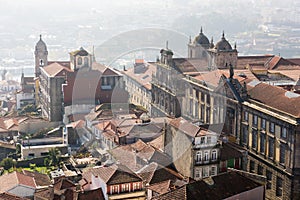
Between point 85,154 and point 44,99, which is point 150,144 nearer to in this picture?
point 85,154

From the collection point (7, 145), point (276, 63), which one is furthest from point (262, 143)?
point (7, 145)

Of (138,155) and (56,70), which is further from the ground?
(56,70)

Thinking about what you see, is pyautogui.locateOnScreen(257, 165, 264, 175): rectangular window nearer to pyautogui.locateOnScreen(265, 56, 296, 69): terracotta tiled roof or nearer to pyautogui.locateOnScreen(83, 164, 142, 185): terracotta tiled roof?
pyautogui.locateOnScreen(83, 164, 142, 185): terracotta tiled roof

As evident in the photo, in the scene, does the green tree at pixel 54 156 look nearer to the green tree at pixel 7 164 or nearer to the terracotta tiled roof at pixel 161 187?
the green tree at pixel 7 164

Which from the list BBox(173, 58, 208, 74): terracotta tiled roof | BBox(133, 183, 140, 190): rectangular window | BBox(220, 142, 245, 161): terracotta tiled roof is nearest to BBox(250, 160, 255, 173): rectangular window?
BBox(220, 142, 245, 161): terracotta tiled roof

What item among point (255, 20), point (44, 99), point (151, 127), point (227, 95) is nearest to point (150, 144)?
point (151, 127)

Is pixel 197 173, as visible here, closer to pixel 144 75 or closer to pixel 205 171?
pixel 205 171

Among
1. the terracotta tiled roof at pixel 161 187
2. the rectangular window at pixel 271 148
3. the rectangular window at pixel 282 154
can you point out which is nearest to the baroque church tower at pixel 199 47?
the rectangular window at pixel 271 148
